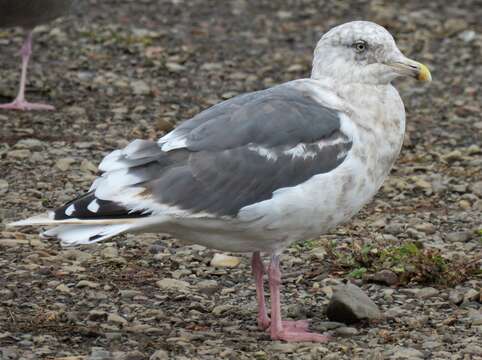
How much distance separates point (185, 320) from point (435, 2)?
28.3ft

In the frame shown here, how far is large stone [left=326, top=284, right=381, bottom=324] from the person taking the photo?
18.6 feet

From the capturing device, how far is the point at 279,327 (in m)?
5.51

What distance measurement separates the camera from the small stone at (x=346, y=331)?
18.3 feet

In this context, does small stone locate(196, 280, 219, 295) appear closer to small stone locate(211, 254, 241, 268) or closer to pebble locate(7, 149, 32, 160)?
small stone locate(211, 254, 241, 268)

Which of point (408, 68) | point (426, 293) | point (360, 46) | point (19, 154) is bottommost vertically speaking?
point (426, 293)

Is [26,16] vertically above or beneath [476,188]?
above

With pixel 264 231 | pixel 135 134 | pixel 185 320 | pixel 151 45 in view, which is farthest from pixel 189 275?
pixel 151 45

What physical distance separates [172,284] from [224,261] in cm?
53

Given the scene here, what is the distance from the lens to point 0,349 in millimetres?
5121

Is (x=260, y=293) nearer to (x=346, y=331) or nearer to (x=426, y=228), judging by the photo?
(x=346, y=331)

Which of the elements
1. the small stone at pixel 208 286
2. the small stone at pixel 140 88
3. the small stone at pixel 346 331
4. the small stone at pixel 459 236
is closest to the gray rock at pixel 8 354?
the small stone at pixel 208 286

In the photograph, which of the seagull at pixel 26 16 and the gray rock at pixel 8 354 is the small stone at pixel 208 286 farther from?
the seagull at pixel 26 16

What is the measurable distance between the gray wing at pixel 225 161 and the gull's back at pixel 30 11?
494 centimetres

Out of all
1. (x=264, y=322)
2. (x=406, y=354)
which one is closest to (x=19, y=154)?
(x=264, y=322)
